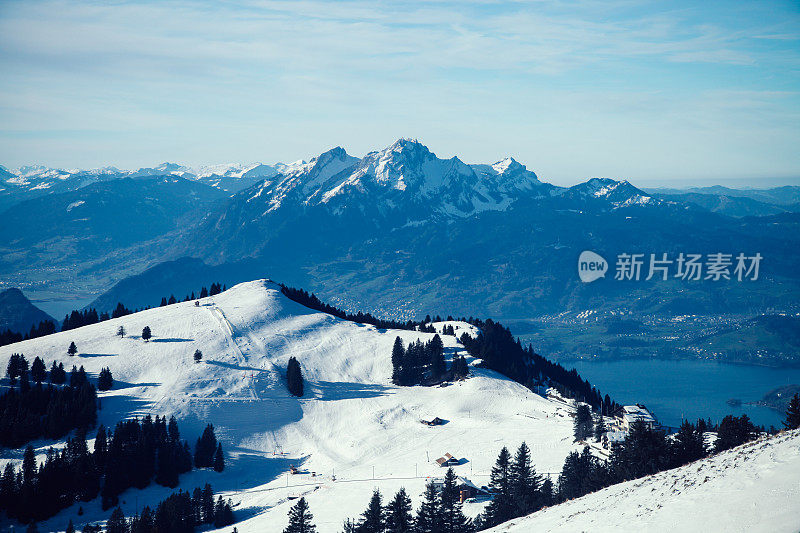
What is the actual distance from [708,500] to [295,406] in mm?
96991

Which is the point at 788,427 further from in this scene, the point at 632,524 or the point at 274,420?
the point at 274,420

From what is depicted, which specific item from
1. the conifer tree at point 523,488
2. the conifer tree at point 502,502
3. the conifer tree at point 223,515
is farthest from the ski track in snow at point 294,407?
the conifer tree at point 523,488

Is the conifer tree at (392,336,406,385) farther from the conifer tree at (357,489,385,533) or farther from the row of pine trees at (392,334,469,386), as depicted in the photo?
the conifer tree at (357,489,385,533)

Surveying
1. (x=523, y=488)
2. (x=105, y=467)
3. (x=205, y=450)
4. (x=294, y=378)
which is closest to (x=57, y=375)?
(x=105, y=467)

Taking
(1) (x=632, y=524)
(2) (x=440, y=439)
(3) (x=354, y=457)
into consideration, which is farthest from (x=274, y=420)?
(1) (x=632, y=524)

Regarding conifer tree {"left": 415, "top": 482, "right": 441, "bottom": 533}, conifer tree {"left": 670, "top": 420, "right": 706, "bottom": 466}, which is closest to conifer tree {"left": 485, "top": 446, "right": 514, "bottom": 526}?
conifer tree {"left": 415, "top": 482, "right": 441, "bottom": 533}

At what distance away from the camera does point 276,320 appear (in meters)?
166

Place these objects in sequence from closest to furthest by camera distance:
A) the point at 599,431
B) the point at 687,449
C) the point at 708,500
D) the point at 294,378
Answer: the point at 708,500 → the point at 687,449 → the point at 599,431 → the point at 294,378

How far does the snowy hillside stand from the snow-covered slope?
982 inches

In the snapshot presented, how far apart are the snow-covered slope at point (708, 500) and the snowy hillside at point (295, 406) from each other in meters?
25.0

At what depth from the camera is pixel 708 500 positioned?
1666 inches

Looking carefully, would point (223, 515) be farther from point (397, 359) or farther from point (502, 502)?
point (397, 359)

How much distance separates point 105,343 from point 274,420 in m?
48.9

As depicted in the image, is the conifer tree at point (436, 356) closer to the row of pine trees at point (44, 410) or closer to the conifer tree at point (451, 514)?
the row of pine trees at point (44, 410)
